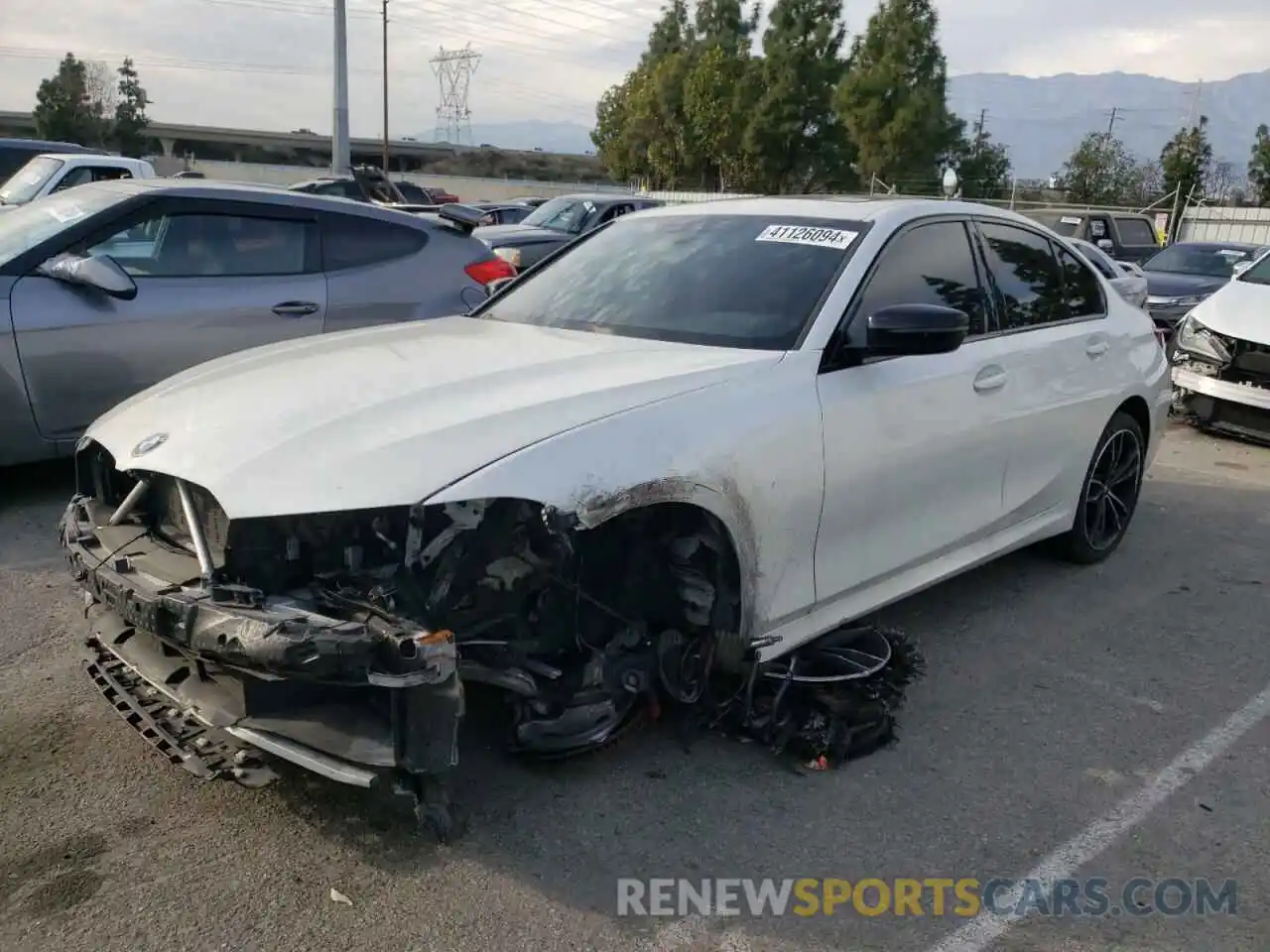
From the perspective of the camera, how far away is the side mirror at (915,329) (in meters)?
3.46

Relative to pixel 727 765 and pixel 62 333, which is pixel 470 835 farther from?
pixel 62 333

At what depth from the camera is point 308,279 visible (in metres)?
6.13

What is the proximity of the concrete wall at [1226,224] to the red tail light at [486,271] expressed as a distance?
23088mm

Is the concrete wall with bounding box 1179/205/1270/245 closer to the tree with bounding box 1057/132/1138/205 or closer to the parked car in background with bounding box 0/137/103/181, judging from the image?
the tree with bounding box 1057/132/1138/205

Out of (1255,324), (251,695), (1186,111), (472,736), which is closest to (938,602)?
(472,736)

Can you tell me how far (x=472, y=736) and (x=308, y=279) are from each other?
355cm

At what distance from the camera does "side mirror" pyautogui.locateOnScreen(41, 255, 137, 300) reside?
5.17 m

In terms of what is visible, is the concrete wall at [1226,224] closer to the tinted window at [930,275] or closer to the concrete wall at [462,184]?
the tinted window at [930,275]

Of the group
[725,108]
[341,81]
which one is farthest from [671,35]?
[341,81]

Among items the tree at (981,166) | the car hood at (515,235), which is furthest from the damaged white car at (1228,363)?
the tree at (981,166)

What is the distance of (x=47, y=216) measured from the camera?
19.0ft

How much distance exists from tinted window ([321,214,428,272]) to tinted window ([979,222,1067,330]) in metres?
3.42

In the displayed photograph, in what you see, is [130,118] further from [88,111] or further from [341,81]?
[341,81]

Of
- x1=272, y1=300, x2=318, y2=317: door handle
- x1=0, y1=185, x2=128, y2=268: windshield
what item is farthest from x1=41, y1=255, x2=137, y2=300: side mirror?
x1=272, y1=300, x2=318, y2=317: door handle
